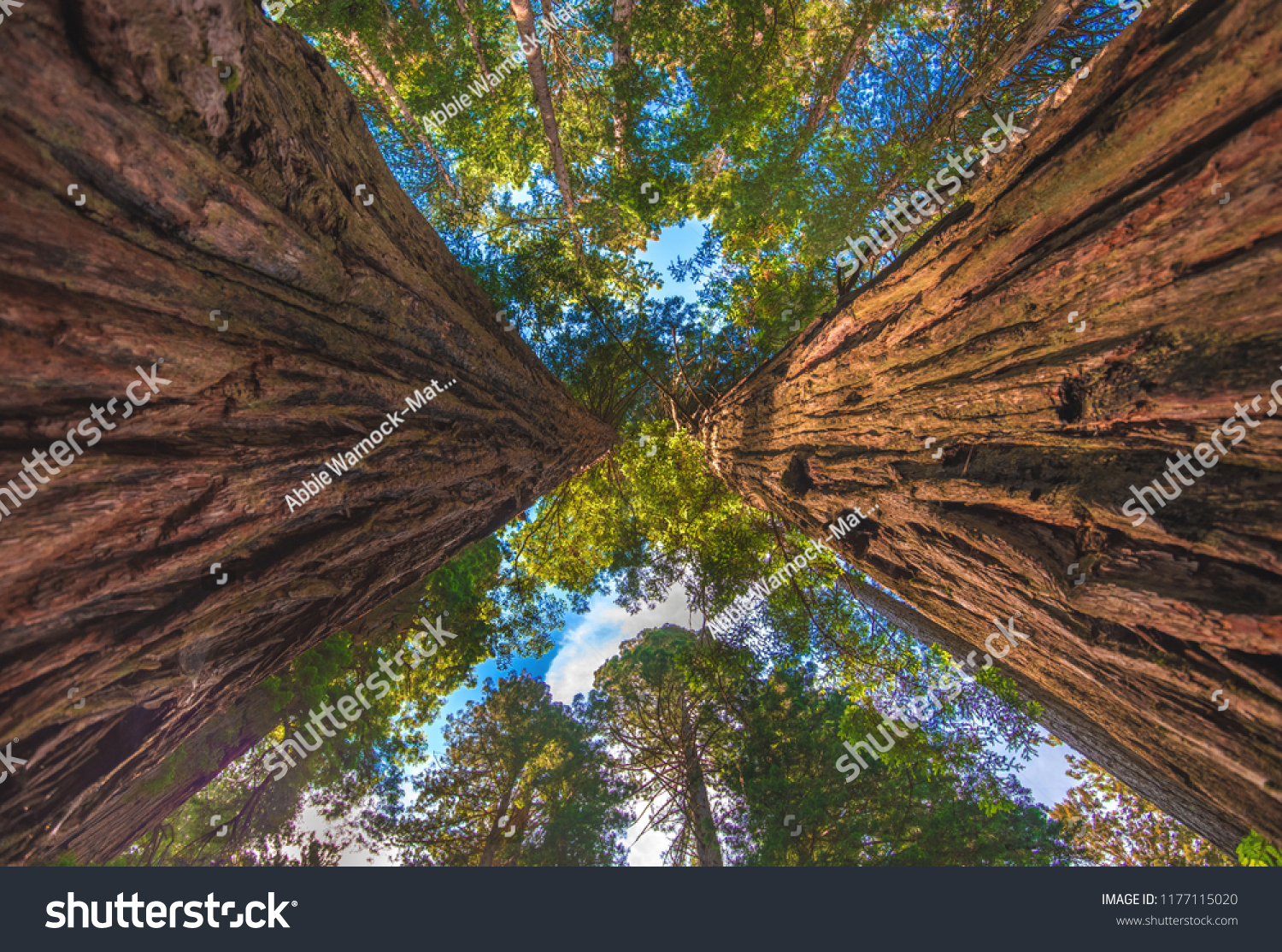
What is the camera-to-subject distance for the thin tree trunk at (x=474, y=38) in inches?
289

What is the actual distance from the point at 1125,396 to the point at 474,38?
10699mm

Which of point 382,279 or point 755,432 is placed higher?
point 755,432

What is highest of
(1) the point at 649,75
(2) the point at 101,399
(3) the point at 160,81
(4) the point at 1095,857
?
(1) the point at 649,75

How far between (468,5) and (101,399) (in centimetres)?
923

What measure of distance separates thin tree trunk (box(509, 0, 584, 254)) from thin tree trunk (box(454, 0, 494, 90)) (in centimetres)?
171

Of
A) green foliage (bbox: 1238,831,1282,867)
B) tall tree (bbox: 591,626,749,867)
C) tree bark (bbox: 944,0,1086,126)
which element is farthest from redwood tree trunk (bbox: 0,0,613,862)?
tree bark (bbox: 944,0,1086,126)

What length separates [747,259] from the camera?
817 cm

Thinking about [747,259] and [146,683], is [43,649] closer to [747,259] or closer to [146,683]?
[146,683]

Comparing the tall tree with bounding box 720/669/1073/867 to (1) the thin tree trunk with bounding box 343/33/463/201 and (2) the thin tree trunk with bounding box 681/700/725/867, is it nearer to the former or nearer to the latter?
(2) the thin tree trunk with bounding box 681/700/725/867

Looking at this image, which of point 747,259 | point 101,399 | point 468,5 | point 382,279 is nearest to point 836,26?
point 747,259

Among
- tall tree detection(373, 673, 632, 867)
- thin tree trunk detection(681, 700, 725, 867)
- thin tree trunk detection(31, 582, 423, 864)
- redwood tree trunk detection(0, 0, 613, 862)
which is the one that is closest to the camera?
redwood tree trunk detection(0, 0, 613, 862)

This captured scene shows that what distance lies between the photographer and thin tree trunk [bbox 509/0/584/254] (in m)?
5.31

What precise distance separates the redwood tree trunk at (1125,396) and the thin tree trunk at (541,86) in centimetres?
568

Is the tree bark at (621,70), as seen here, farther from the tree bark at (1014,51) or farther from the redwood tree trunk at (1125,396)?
the redwood tree trunk at (1125,396)
